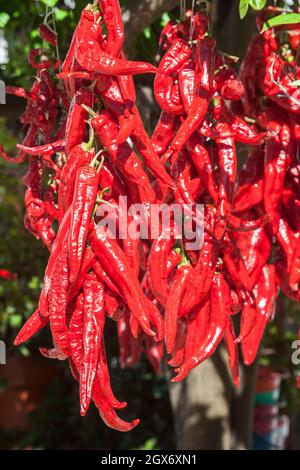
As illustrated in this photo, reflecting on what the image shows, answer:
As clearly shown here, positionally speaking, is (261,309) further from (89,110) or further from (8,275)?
(8,275)

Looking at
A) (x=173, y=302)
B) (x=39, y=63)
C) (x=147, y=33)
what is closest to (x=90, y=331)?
(x=173, y=302)

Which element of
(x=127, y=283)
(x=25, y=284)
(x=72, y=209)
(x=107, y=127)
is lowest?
(x=25, y=284)

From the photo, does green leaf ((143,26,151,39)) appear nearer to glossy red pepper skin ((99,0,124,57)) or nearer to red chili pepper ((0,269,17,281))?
red chili pepper ((0,269,17,281))

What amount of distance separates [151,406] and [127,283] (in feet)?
→ 11.3

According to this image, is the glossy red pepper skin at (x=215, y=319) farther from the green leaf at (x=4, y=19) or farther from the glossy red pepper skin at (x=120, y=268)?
the green leaf at (x=4, y=19)

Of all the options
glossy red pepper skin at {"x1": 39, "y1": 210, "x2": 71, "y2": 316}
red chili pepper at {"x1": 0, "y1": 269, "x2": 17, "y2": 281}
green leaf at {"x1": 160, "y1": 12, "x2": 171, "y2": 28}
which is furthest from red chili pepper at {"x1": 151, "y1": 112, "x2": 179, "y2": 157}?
green leaf at {"x1": 160, "y1": 12, "x2": 171, "y2": 28}

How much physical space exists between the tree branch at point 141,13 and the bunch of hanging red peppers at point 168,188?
23 centimetres

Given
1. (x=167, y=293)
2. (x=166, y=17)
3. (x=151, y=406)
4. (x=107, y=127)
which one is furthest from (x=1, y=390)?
(x=107, y=127)

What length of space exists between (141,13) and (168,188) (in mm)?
557

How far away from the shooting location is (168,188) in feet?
4.30

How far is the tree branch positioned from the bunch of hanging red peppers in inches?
8.9

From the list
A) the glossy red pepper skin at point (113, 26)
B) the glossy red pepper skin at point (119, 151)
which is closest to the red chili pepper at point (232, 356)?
the glossy red pepper skin at point (119, 151)

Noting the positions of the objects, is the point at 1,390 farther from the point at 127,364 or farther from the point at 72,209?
the point at 72,209

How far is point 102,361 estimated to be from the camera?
1189 mm
